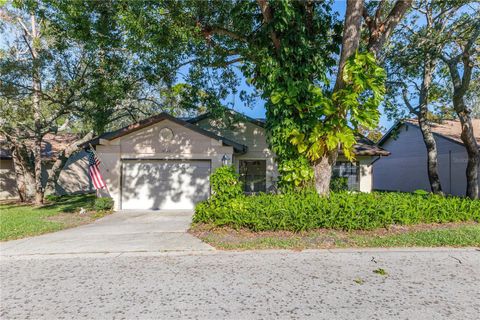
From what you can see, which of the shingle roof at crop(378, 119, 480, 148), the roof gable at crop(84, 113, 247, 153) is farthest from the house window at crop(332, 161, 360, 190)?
the roof gable at crop(84, 113, 247, 153)

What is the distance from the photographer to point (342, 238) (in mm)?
7086

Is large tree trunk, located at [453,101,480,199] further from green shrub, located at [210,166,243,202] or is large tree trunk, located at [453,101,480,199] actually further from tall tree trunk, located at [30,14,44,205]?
tall tree trunk, located at [30,14,44,205]

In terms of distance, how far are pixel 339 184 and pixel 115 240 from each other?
1107 centimetres

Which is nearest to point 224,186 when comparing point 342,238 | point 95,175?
point 342,238

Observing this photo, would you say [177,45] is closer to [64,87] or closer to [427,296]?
[64,87]

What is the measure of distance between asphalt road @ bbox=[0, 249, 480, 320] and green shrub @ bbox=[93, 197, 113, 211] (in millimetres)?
6248

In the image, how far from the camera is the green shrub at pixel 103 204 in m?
12.3

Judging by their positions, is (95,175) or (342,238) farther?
(95,175)

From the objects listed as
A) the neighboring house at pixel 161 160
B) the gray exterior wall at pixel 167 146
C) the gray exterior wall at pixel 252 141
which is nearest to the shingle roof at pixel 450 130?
the gray exterior wall at pixel 252 141

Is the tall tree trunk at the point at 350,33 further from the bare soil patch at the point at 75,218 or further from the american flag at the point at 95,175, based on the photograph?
the bare soil patch at the point at 75,218

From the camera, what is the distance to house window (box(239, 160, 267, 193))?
15.2 meters

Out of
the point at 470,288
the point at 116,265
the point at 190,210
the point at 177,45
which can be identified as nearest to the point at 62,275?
the point at 116,265

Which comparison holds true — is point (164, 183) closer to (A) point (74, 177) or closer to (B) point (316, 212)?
(B) point (316, 212)

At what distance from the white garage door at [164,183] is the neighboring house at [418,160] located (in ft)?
33.2
